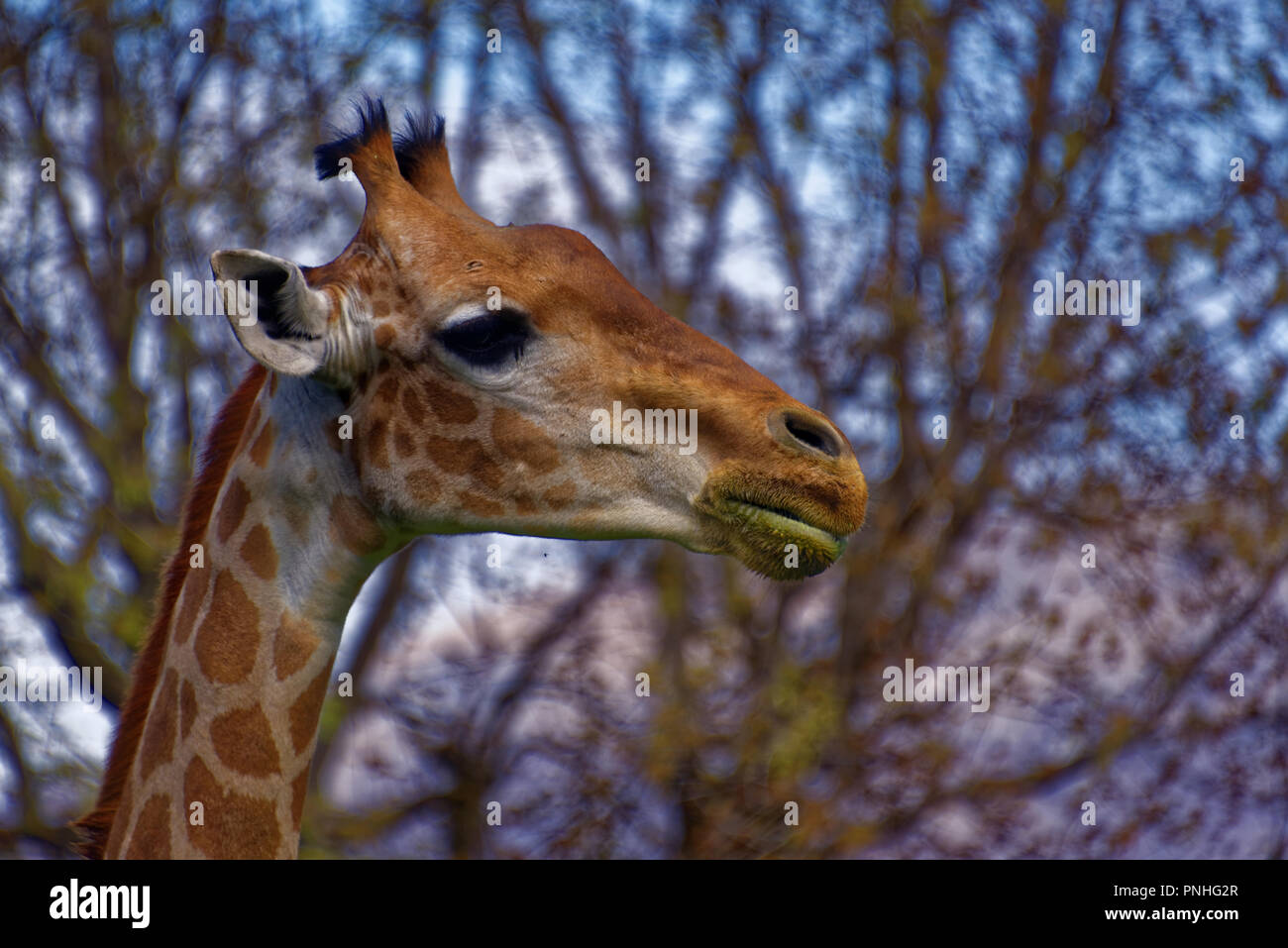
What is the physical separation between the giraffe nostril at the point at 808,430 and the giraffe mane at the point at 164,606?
5.40 ft

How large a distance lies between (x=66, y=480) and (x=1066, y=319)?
281 inches

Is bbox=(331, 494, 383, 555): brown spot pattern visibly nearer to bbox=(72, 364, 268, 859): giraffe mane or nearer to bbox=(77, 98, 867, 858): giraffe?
bbox=(77, 98, 867, 858): giraffe

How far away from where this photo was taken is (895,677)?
31.0 ft

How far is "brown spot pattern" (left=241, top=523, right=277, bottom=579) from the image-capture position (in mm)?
3611

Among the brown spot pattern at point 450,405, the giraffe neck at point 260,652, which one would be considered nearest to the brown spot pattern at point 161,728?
the giraffe neck at point 260,652

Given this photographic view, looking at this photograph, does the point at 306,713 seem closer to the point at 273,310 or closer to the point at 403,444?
the point at 403,444

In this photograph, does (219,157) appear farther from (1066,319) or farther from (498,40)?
(1066,319)

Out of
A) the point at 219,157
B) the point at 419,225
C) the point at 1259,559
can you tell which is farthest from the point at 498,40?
the point at 1259,559

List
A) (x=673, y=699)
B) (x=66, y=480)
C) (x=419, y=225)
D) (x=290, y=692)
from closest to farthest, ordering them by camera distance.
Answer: (x=290, y=692)
(x=419, y=225)
(x=66, y=480)
(x=673, y=699)

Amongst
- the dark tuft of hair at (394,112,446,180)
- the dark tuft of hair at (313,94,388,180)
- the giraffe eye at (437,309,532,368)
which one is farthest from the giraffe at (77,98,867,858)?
the dark tuft of hair at (394,112,446,180)

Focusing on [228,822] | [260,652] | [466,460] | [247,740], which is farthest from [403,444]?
[228,822]

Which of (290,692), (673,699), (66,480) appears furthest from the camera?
(673,699)

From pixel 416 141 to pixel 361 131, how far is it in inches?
12.5

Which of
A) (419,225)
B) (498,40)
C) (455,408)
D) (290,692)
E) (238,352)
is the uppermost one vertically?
(498,40)
